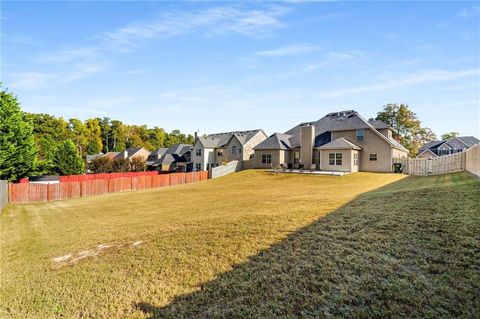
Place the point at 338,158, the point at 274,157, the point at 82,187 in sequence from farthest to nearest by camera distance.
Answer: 1. the point at 274,157
2. the point at 338,158
3. the point at 82,187

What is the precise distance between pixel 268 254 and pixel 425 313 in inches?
118

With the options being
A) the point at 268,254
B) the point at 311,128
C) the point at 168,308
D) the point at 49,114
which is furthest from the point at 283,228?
the point at 49,114

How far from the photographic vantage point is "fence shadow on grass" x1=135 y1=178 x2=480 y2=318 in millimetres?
3668

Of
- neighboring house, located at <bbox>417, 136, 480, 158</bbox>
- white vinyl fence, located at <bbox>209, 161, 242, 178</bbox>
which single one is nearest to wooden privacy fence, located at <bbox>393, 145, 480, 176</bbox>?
white vinyl fence, located at <bbox>209, 161, 242, 178</bbox>

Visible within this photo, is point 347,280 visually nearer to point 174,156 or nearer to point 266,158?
point 266,158

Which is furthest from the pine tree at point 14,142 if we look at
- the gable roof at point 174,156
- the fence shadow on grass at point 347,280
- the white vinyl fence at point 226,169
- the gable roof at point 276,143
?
the fence shadow on grass at point 347,280

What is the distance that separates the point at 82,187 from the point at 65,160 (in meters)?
12.5

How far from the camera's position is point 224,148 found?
42.7m

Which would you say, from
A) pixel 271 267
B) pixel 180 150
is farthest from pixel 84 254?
pixel 180 150

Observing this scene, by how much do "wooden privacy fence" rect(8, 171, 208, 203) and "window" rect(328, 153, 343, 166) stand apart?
53.8ft

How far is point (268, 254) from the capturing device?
5828 millimetres

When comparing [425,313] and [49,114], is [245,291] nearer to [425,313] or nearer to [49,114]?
[425,313]

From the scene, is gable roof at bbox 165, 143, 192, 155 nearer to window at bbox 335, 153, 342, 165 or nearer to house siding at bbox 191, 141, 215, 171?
house siding at bbox 191, 141, 215, 171

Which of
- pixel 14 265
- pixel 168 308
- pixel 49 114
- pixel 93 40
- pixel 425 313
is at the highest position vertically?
pixel 49 114
